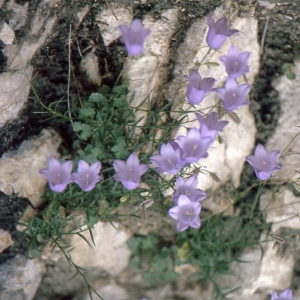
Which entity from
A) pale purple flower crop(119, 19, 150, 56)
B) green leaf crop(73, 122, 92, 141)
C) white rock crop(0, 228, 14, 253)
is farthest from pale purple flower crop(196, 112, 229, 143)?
white rock crop(0, 228, 14, 253)

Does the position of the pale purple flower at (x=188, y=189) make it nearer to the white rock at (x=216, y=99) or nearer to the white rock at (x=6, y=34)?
the white rock at (x=216, y=99)

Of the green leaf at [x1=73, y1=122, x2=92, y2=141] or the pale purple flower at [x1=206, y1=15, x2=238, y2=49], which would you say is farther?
the green leaf at [x1=73, y1=122, x2=92, y2=141]

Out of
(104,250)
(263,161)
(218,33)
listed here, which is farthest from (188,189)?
(104,250)

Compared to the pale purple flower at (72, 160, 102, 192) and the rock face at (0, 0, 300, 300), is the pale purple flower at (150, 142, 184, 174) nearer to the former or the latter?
the pale purple flower at (72, 160, 102, 192)

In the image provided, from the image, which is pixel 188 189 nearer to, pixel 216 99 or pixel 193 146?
pixel 193 146

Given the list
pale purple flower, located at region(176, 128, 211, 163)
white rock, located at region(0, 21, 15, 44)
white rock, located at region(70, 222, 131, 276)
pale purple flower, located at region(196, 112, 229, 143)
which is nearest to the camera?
pale purple flower, located at region(176, 128, 211, 163)

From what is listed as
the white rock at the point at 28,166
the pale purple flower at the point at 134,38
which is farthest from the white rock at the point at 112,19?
the white rock at the point at 28,166

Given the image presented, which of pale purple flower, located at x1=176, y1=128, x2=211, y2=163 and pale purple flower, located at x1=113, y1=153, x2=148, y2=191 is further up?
pale purple flower, located at x1=176, y1=128, x2=211, y2=163

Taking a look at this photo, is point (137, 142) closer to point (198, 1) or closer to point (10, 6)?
point (198, 1)
